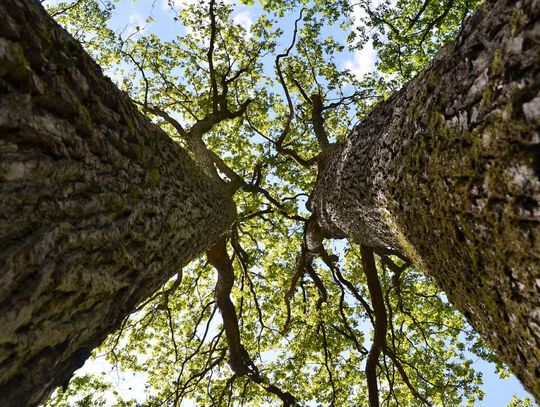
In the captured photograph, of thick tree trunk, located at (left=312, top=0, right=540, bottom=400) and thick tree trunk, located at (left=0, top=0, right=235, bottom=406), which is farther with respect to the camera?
thick tree trunk, located at (left=0, top=0, right=235, bottom=406)

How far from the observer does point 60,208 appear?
71.0 inches

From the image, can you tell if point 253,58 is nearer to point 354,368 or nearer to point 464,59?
point 354,368

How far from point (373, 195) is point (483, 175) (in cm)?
196

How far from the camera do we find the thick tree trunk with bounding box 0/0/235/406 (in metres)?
1.51

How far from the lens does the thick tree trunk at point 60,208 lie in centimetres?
151

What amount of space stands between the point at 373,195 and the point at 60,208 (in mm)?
2644

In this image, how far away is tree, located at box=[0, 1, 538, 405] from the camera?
1.57 metres

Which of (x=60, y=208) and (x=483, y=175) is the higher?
(x=483, y=175)

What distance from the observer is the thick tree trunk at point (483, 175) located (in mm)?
1363

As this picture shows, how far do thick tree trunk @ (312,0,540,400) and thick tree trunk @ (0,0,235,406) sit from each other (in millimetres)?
1839

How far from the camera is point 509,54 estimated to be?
144 cm

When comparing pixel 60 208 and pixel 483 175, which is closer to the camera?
pixel 483 175

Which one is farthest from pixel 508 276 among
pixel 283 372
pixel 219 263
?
pixel 283 372

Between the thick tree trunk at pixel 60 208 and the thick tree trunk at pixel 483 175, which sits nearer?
the thick tree trunk at pixel 483 175
